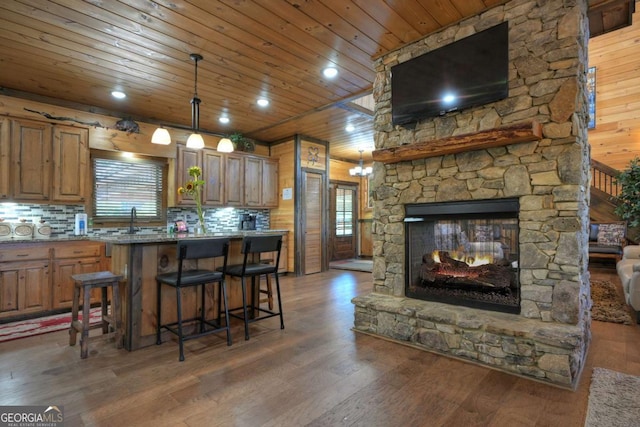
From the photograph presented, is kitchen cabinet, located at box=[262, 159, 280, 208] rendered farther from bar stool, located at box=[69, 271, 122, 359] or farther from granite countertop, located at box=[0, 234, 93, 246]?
bar stool, located at box=[69, 271, 122, 359]

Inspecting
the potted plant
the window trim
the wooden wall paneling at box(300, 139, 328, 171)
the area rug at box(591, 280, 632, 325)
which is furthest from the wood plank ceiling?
the potted plant

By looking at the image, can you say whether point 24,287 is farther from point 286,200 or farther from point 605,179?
point 605,179

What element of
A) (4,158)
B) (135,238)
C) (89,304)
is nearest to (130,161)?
(4,158)

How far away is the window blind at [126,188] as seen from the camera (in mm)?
4890

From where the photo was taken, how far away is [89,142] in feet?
15.2

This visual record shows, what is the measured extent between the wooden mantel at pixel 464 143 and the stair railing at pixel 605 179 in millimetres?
5905

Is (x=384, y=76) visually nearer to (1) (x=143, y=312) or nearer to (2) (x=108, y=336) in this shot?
(1) (x=143, y=312)

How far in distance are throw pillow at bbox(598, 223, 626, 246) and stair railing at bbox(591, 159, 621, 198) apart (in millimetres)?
596

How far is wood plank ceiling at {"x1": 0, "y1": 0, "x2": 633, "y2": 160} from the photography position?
8.79ft

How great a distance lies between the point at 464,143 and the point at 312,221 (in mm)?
4433

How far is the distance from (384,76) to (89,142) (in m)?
4.02

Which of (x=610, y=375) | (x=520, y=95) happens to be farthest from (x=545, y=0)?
(x=610, y=375)

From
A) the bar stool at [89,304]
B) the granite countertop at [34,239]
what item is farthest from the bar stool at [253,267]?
the granite countertop at [34,239]

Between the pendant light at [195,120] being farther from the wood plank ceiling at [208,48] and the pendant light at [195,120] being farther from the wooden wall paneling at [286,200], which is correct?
the wooden wall paneling at [286,200]
